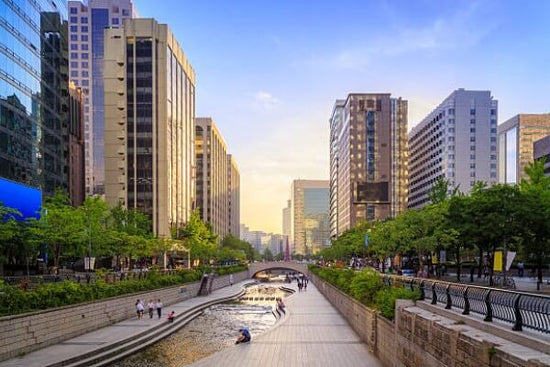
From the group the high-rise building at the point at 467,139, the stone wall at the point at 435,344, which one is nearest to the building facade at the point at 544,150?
the high-rise building at the point at 467,139

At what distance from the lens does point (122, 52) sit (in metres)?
91.7

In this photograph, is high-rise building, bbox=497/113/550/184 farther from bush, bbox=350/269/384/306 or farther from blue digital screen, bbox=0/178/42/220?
blue digital screen, bbox=0/178/42/220

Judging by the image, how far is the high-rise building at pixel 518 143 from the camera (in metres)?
153

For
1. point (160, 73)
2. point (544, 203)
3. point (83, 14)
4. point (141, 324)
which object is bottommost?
point (141, 324)

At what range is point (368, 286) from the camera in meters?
26.0

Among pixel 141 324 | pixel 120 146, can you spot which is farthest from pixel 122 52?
pixel 141 324

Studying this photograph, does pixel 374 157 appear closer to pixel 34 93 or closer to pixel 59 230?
pixel 34 93

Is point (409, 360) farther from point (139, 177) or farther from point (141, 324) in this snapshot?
point (139, 177)

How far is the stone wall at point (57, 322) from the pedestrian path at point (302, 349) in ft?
27.5

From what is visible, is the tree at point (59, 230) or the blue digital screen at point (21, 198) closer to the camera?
the tree at point (59, 230)

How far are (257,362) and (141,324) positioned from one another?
14243 mm

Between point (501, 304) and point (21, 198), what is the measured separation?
4633cm

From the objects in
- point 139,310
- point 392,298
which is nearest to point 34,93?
point 139,310

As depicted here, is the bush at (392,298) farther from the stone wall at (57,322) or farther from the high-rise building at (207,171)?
the high-rise building at (207,171)
